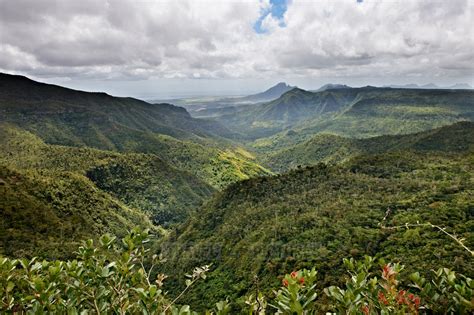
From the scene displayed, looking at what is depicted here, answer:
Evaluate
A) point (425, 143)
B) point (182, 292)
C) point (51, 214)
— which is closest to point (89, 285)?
point (182, 292)

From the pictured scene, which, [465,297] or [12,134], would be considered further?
[12,134]

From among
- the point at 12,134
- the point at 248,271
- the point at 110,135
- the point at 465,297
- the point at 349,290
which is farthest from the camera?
the point at 110,135

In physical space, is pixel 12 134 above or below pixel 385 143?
above

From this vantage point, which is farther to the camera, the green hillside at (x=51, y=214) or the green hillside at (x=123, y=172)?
the green hillside at (x=123, y=172)

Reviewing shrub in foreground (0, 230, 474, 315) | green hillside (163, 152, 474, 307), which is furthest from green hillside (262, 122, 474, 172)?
shrub in foreground (0, 230, 474, 315)

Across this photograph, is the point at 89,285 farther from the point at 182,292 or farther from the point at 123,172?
the point at 123,172

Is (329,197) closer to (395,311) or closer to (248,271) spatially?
(248,271)

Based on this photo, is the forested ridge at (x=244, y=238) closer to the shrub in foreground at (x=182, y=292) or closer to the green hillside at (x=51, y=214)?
the shrub in foreground at (x=182, y=292)

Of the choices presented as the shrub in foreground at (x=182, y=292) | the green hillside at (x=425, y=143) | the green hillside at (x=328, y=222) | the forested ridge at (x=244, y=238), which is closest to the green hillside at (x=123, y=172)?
the forested ridge at (x=244, y=238)

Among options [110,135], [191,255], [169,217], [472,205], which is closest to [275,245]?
[191,255]
